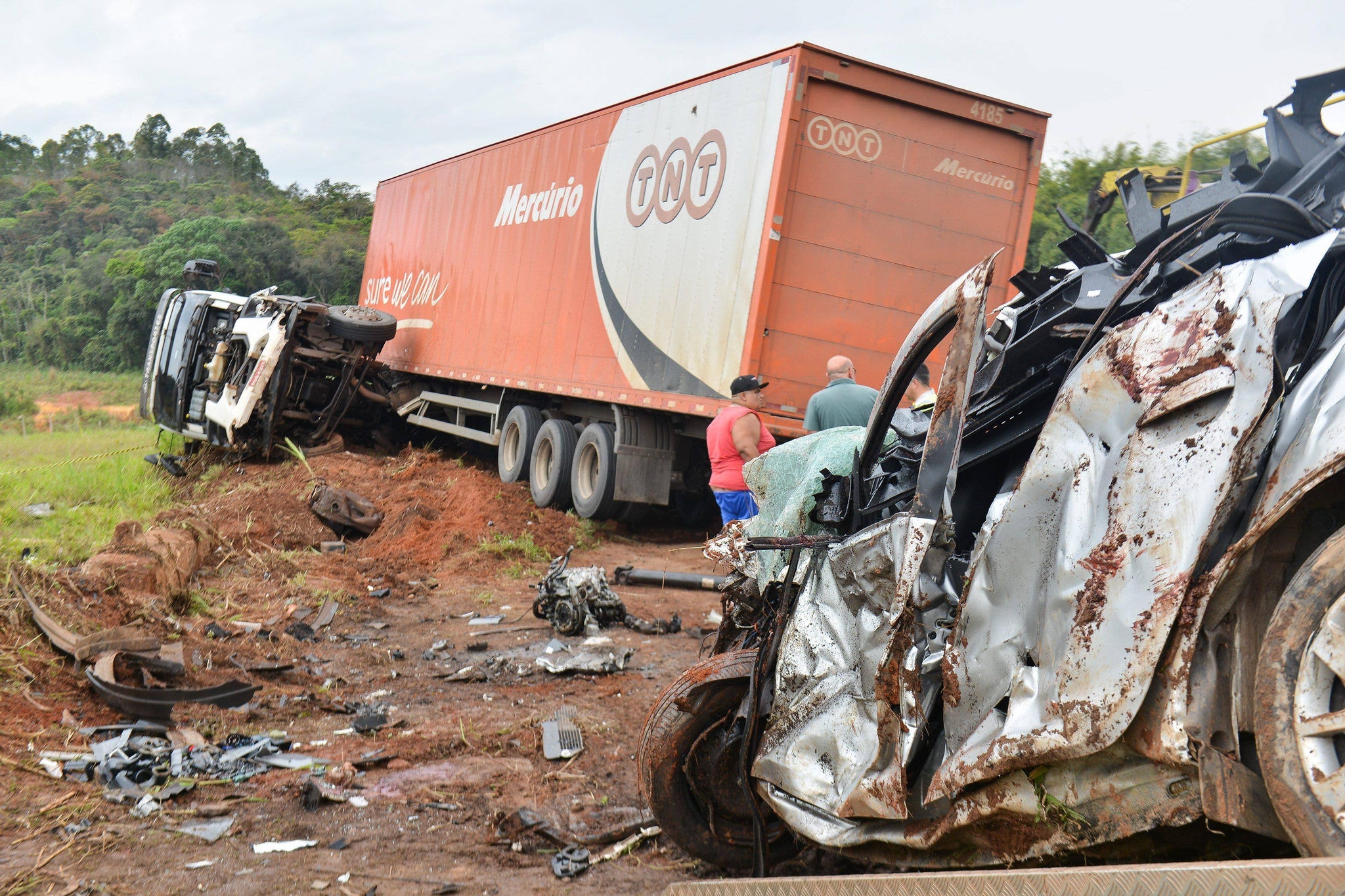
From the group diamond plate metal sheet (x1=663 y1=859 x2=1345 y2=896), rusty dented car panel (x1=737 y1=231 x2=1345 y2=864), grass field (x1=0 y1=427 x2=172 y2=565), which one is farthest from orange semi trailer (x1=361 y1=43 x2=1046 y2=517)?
diamond plate metal sheet (x1=663 y1=859 x2=1345 y2=896)

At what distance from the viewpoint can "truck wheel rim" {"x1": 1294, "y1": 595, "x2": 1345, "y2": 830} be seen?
1831mm

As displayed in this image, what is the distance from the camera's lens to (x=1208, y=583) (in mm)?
2012

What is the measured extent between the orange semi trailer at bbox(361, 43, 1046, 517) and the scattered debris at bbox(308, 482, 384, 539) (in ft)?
6.65

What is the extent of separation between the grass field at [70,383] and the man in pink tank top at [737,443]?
29.2 meters

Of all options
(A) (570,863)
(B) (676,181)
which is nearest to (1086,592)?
(A) (570,863)

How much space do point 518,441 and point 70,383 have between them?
28.6 metres

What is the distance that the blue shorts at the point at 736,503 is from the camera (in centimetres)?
780

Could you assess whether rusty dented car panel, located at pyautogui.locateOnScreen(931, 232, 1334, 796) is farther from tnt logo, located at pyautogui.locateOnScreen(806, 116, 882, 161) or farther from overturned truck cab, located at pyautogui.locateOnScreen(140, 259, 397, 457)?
overturned truck cab, located at pyautogui.locateOnScreen(140, 259, 397, 457)

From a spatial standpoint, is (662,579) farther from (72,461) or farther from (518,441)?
(72,461)

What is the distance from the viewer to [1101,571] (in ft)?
7.28

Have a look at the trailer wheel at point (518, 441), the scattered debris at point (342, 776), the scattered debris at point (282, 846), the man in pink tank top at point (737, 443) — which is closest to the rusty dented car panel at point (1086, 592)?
the scattered debris at point (282, 846)

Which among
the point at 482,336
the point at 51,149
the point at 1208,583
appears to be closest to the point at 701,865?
the point at 1208,583

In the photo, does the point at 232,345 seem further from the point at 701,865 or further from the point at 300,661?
the point at 701,865

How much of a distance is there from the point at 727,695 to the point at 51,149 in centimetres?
6391
